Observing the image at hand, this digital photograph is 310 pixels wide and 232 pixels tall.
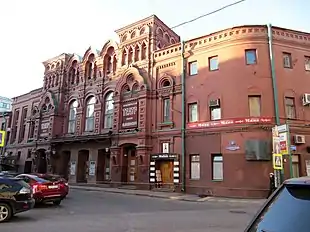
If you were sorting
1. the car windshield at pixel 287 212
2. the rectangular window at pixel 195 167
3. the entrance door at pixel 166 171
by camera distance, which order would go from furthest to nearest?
the entrance door at pixel 166 171
the rectangular window at pixel 195 167
the car windshield at pixel 287 212

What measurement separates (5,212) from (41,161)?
2830 cm

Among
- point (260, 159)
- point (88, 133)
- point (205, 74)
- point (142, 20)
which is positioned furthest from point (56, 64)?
point (260, 159)

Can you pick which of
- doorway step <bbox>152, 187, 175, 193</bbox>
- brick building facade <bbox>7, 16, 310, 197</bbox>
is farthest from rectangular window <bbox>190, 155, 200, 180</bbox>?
doorway step <bbox>152, 187, 175, 193</bbox>

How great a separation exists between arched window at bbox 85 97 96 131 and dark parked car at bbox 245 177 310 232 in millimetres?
30331

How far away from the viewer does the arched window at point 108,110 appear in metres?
30.9

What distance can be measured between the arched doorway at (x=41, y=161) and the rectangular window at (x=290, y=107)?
2706cm

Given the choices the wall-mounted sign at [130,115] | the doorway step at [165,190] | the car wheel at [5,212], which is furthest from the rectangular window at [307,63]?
the car wheel at [5,212]

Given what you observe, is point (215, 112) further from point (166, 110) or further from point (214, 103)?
point (166, 110)

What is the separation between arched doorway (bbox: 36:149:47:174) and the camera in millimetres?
36594

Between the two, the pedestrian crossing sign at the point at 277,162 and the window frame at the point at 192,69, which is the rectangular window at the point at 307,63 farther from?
the pedestrian crossing sign at the point at 277,162

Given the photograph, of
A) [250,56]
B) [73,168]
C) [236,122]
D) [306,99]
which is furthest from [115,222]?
[73,168]

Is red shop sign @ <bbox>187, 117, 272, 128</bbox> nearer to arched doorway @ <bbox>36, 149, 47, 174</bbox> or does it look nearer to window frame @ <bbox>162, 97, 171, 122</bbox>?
window frame @ <bbox>162, 97, 171, 122</bbox>

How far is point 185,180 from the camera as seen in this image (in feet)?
79.0

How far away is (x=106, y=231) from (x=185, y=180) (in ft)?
52.0
